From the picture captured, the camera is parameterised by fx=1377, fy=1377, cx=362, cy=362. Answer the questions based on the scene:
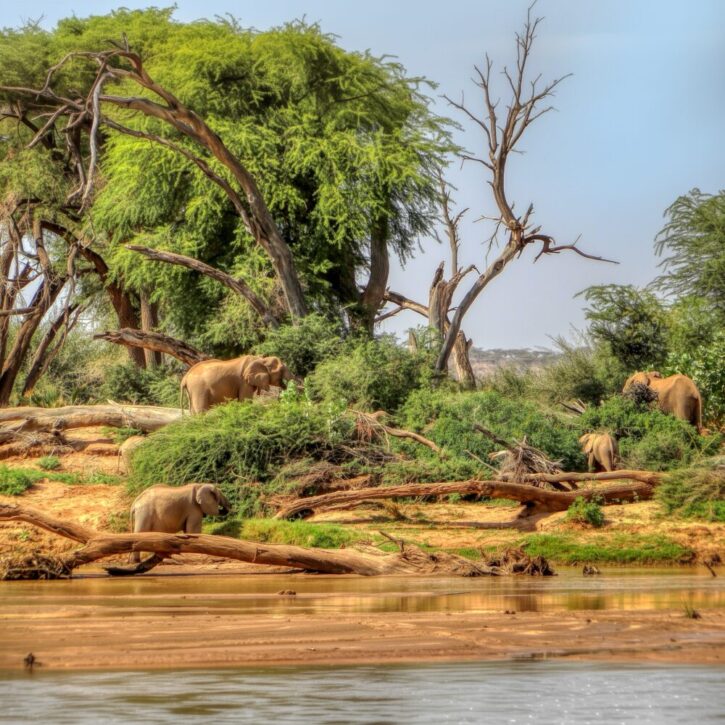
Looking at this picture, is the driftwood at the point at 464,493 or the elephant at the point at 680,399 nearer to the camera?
the driftwood at the point at 464,493

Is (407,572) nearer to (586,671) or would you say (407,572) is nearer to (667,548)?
(667,548)

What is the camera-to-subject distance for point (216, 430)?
1950 cm

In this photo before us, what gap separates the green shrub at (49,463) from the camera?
22.5 meters

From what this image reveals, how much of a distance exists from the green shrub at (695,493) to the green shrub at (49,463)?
10.00 m

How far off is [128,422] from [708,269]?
673 inches

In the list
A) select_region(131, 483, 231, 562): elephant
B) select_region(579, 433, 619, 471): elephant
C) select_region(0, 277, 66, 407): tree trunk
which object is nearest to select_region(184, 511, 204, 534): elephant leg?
select_region(131, 483, 231, 562): elephant

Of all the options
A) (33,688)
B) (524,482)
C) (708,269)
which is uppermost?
(708,269)

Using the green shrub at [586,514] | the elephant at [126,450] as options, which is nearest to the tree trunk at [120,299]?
the elephant at [126,450]

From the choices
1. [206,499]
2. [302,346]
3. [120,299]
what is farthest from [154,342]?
[206,499]

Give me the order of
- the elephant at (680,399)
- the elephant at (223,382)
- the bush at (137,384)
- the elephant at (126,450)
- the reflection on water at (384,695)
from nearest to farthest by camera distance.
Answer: the reflection on water at (384,695)
the elephant at (126,450)
the elephant at (223,382)
the elephant at (680,399)
the bush at (137,384)

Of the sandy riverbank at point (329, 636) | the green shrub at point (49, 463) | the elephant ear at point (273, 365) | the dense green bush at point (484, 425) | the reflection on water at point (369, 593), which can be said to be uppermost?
the elephant ear at point (273, 365)

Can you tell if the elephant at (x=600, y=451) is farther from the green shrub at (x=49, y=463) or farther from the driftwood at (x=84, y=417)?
the green shrub at (x=49, y=463)

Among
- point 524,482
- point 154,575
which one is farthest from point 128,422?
point 154,575

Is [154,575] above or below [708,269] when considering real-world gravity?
below
